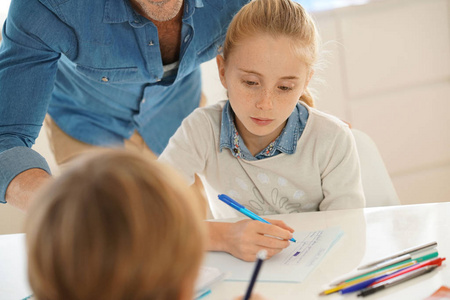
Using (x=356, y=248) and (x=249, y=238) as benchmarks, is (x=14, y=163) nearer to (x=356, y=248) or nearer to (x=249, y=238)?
(x=249, y=238)

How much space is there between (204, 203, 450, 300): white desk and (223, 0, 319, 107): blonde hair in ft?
1.26

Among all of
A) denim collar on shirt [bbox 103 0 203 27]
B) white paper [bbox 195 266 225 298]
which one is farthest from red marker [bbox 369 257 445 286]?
denim collar on shirt [bbox 103 0 203 27]

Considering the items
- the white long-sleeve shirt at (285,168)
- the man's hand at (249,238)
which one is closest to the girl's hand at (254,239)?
the man's hand at (249,238)

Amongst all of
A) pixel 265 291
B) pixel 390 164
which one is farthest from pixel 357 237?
pixel 390 164

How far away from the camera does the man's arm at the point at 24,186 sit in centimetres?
109

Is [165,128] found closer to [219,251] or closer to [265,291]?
[219,251]

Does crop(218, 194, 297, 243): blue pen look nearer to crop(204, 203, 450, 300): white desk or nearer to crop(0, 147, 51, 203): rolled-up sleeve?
crop(204, 203, 450, 300): white desk

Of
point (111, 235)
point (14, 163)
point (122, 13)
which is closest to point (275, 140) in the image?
point (122, 13)

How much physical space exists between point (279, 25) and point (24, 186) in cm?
65

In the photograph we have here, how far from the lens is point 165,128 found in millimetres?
1701

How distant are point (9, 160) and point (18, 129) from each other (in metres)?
0.11

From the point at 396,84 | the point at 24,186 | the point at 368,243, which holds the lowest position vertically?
the point at 396,84

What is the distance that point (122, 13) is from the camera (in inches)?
50.6

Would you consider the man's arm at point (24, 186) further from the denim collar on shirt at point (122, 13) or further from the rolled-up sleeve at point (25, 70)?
the denim collar on shirt at point (122, 13)
